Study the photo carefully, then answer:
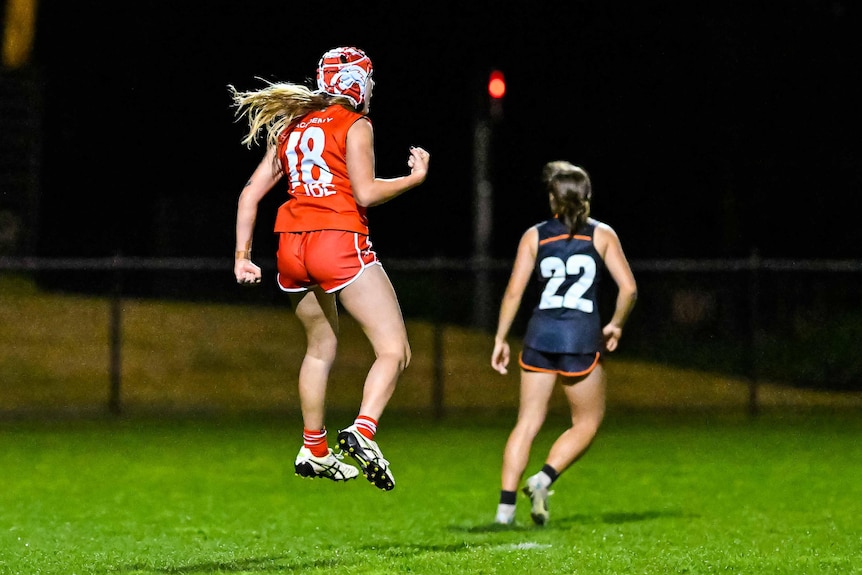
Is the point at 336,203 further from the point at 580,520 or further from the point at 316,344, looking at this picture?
the point at 580,520

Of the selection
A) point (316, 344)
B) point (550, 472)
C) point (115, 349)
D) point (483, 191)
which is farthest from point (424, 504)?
point (483, 191)

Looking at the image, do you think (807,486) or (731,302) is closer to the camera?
(807,486)

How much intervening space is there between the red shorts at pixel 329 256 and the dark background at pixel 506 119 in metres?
21.2

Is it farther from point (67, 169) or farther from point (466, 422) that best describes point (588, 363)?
point (67, 169)

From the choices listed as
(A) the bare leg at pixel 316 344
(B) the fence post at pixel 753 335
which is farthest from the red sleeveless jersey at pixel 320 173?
(B) the fence post at pixel 753 335

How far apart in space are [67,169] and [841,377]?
16.6m

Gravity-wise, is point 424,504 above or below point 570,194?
below

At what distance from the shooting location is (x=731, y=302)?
24609 mm

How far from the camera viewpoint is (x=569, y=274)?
10.2 m

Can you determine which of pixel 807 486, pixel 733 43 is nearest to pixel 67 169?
pixel 733 43

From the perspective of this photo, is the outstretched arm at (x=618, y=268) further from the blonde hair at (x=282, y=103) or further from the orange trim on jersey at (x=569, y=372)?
the blonde hair at (x=282, y=103)

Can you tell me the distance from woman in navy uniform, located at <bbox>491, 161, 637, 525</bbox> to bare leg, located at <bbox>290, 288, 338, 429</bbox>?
173 centimetres

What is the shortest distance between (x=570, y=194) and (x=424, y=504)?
2976 millimetres

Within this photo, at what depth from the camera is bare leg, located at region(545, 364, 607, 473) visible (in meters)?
10.4
